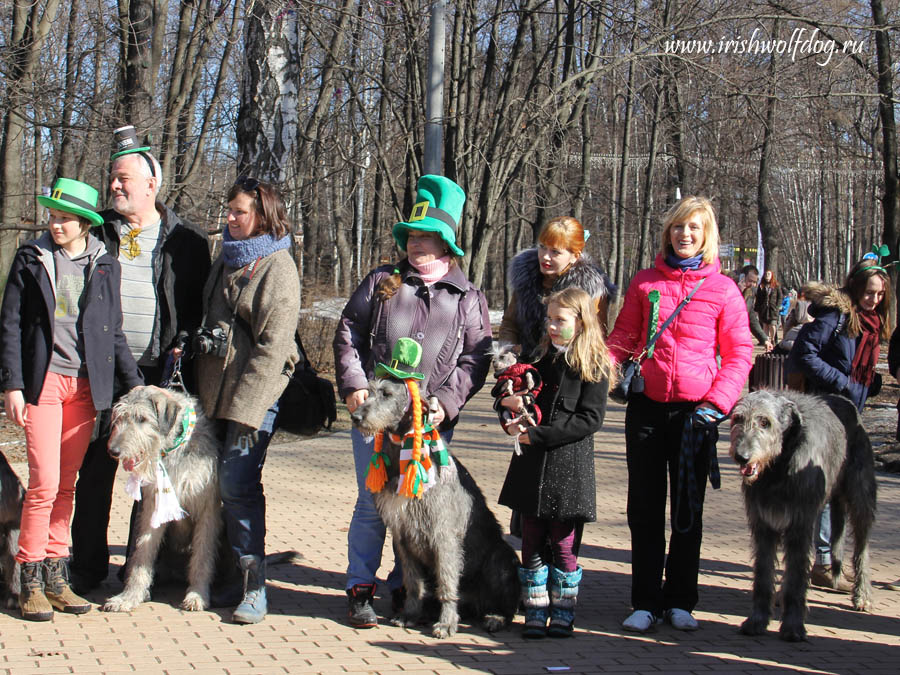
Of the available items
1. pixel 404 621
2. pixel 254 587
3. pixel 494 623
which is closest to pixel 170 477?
pixel 254 587

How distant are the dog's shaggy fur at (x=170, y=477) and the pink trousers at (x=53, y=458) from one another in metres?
0.29

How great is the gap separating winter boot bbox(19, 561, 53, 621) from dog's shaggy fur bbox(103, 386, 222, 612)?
0.99ft

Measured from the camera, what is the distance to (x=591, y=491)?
15.7 ft

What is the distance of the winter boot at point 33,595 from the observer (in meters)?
4.73

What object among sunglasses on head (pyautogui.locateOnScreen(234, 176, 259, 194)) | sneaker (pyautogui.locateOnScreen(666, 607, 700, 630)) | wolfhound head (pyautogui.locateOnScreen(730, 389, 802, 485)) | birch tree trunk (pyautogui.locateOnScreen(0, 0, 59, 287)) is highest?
birch tree trunk (pyautogui.locateOnScreen(0, 0, 59, 287))

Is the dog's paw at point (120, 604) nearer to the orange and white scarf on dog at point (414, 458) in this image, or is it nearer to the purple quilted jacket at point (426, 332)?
the orange and white scarf on dog at point (414, 458)

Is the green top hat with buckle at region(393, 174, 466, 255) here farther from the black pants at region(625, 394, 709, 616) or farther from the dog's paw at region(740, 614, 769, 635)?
the dog's paw at region(740, 614, 769, 635)

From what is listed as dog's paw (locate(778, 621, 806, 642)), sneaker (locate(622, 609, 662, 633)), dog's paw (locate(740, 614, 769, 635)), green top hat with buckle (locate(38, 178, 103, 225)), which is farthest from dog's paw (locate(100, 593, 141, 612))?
dog's paw (locate(778, 621, 806, 642))

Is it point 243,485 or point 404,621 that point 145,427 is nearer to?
point 243,485

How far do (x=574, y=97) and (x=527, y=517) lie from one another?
11.4m

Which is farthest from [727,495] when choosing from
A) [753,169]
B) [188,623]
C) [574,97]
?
Answer: [753,169]

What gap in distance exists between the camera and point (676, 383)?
4906 mm

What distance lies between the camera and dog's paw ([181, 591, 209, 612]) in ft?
16.3

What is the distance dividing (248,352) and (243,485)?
27.0 inches
